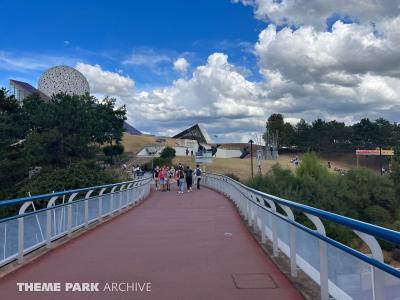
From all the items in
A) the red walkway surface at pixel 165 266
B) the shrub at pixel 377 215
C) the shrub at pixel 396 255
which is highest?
the red walkway surface at pixel 165 266

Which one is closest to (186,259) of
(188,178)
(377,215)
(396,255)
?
(188,178)

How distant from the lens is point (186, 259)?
752cm

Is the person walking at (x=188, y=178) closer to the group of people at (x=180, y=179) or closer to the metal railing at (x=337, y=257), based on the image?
the group of people at (x=180, y=179)

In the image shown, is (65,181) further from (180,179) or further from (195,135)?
(195,135)

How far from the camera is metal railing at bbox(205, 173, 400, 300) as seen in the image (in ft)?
10.8

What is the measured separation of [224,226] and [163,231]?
5.92 feet

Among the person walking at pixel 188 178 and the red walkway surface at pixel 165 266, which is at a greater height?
the person walking at pixel 188 178

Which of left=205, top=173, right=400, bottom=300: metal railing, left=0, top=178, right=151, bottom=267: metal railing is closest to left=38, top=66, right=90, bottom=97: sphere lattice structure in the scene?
left=0, top=178, right=151, bottom=267: metal railing

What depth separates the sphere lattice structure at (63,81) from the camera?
321ft

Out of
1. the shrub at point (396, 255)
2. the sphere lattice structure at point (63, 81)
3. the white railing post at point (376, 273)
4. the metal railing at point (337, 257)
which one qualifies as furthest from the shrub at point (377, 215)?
the sphere lattice structure at point (63, 81)

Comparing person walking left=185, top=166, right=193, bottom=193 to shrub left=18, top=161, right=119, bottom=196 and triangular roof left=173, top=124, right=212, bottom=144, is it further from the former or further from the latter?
triangular roof left=173, top=124, right=212, bottom=144

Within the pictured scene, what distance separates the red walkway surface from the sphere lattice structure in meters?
91.3

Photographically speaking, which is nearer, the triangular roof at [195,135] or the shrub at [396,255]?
the shrub at [396,255]

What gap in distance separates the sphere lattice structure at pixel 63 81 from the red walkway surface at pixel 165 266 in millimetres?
91331
